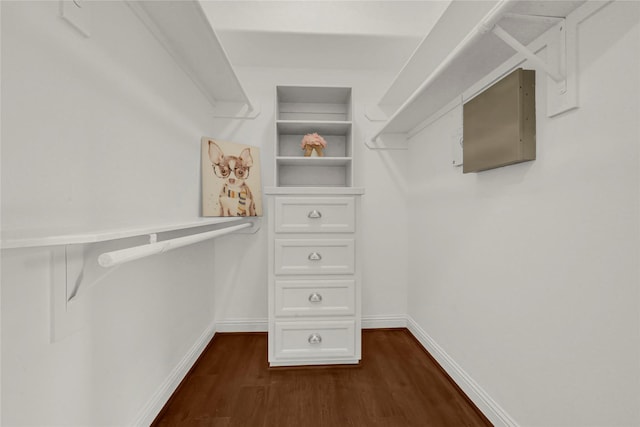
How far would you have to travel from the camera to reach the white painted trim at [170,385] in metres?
1.14

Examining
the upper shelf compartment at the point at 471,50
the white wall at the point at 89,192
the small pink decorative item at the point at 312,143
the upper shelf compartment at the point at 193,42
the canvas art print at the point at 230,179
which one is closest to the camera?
the white wall at the point at 89,192

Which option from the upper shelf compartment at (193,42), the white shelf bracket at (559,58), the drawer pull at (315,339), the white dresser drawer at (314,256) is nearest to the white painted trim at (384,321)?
the drawer pull at (315,339)

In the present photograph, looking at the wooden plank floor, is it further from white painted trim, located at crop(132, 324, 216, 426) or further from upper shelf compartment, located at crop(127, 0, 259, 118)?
upper shelf compartment, located at crop(127, 0, 259, 118)

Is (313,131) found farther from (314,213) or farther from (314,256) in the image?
(314,256)

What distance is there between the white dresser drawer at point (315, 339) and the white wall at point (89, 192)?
0.57 m

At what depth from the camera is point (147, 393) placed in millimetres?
1168

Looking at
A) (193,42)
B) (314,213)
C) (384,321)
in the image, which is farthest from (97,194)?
(384,321)

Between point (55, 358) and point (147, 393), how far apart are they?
572 millimetres

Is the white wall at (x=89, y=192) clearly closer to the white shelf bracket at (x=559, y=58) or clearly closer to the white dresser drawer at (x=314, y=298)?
the white dresser drawer at (x=314, y=298)

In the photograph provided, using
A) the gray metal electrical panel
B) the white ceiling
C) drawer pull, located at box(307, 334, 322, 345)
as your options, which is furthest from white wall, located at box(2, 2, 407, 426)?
the gray metal electrical panel

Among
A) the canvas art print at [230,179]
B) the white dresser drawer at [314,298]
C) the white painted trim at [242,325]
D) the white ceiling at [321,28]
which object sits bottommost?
the white painted trim at [242,325]

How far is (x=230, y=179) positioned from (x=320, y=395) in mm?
1439

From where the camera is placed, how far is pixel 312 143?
1991 millimetres

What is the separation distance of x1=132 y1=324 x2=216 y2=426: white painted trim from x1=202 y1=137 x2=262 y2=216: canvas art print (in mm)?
852
